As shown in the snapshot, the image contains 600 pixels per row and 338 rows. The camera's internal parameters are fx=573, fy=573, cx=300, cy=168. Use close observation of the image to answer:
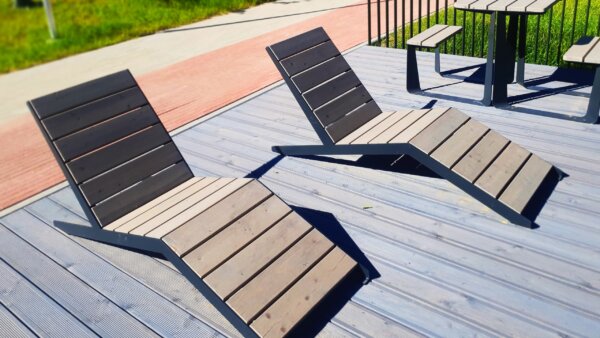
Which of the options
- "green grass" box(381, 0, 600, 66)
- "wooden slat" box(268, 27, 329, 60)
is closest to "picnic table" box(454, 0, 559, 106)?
"green grass" box(381, 0, 600, 66)

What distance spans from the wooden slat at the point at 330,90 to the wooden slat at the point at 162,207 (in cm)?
114

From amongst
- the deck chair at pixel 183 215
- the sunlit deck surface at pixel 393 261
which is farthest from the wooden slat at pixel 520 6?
the deck chair at pixel 183 215

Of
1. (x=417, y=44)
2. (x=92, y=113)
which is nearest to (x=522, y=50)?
(x=417, y=44)

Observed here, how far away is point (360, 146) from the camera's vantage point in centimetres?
429

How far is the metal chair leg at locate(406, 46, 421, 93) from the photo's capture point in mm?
5980

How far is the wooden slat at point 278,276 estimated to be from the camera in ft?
9.45

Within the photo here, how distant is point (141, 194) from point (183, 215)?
739 millimetres

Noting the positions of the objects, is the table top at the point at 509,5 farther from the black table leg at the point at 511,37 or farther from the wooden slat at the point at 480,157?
the wooden slat at the point at 480,157

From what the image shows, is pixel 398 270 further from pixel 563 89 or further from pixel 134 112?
pixel 563 89

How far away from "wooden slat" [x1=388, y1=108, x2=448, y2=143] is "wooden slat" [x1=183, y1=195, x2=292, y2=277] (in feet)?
3.59

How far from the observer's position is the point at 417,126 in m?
4.23

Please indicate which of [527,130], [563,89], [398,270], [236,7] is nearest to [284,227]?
[398,270]

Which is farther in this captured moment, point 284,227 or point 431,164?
point 431,164

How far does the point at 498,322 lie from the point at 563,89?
152 inches
